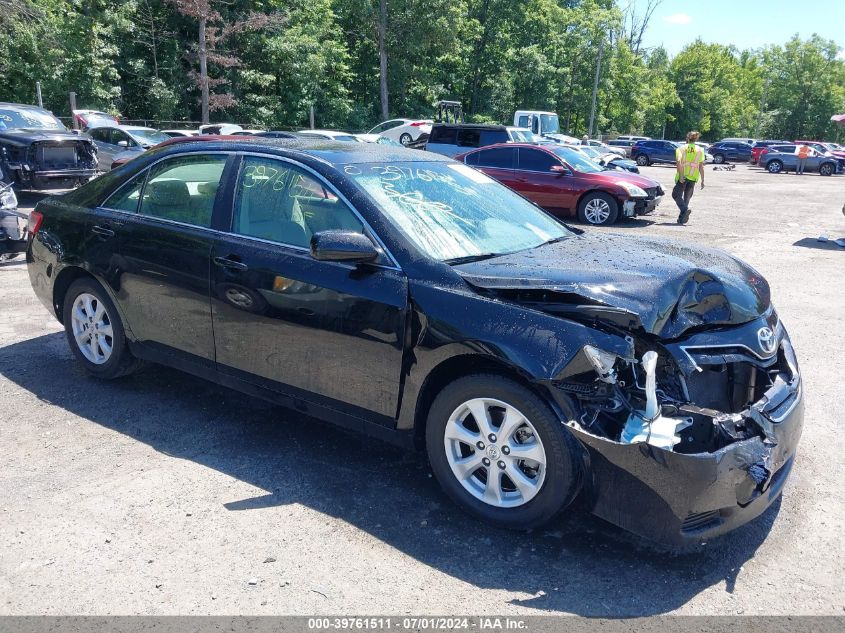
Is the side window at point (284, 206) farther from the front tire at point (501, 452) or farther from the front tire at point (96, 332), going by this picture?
the front tire at point (96, 332)

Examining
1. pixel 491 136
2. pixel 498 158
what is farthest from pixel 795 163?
pixel 498 158

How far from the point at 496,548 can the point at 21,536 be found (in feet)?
7.13

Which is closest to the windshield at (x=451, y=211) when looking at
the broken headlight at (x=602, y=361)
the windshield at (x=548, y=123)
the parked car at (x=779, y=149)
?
the broken headlight at (x=602, y=361)

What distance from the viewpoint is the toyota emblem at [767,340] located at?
3432 millimetres

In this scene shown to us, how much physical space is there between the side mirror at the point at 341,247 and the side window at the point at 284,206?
0.69ft

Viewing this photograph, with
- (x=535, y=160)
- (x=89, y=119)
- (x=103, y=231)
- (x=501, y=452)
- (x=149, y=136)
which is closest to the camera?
(x=501, y=452)

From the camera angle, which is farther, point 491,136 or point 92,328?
point 491,136

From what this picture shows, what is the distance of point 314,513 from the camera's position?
Answer: 3.49 metres

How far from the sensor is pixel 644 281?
3312mm

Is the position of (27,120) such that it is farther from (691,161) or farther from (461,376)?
(461,376)

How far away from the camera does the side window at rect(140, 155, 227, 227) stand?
4367 millimetres

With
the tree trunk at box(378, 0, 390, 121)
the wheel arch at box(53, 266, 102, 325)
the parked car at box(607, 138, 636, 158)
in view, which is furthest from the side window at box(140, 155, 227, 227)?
the parked car at box(607, 138, 636, 158)

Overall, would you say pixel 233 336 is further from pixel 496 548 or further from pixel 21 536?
pixel 496 548

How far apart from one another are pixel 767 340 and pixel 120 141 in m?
19.3
